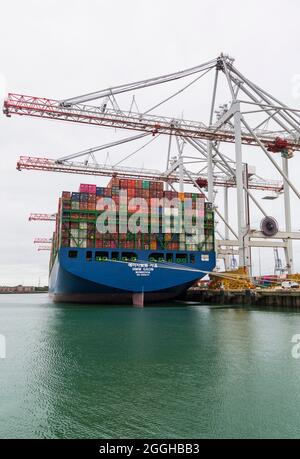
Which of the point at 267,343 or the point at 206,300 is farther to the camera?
the point at 206,300

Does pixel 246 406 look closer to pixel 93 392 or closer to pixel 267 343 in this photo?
pixel 93 392

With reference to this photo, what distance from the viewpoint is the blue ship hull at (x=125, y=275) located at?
3775 centimetres

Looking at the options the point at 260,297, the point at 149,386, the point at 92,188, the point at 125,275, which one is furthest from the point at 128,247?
the point at 149,386

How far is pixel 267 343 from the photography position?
17891 mm

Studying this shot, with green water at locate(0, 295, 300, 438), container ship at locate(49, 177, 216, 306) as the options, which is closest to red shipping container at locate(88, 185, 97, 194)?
container ship at locate(49, 177, 216, 306)

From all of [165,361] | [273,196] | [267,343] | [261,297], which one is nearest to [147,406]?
[165,361]

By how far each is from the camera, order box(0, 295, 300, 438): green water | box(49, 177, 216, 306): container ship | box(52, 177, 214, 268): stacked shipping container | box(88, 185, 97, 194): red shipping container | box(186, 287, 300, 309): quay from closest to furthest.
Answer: box(0, 295, 300, 438): green water → box(186, 287, 300, 309): quay → box(49, 177, 216, 306): container ship → box(52, 177, 214, 268): stacked shipping container → box(88, 185, 97, 194): red shipping container

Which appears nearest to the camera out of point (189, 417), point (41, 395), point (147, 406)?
point (189, 417)

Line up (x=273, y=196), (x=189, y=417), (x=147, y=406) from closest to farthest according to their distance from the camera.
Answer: (x=189, y=417) → (x=147, y=406) → (x=273, y=196)

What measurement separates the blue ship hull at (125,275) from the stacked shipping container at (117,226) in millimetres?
887

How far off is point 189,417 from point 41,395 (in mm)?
4112

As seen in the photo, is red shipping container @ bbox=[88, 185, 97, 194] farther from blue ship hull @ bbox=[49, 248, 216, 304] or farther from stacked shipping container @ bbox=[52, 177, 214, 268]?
blue ship hull @ bbox=[49, 248, 216, 304]

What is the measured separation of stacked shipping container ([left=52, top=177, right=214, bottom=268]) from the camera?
129 feet

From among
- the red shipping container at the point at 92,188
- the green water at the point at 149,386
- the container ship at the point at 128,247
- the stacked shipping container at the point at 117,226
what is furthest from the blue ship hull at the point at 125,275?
the green water at the point at 149,386
